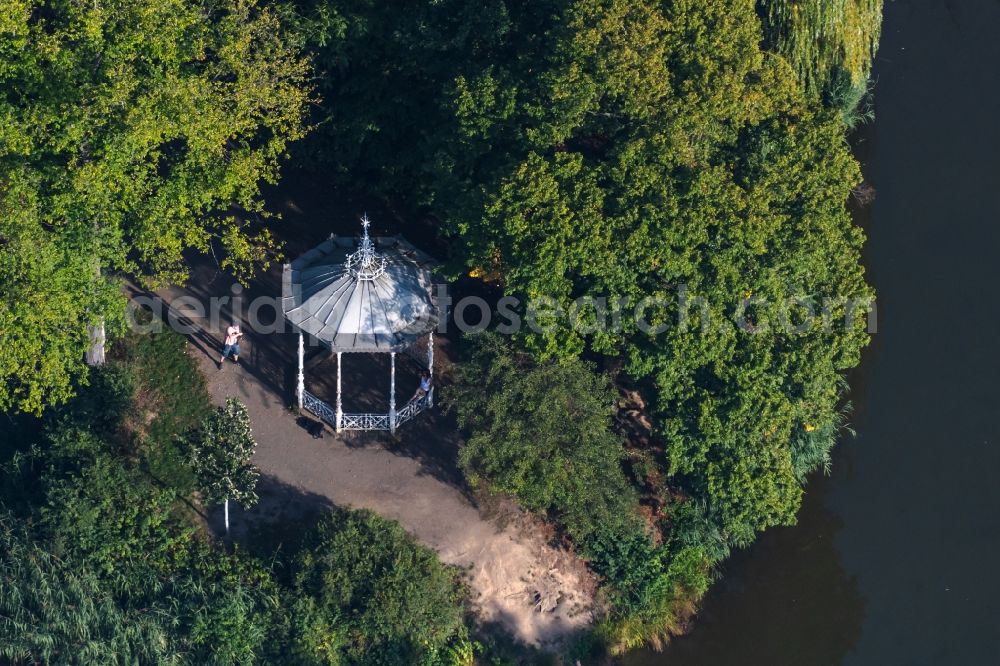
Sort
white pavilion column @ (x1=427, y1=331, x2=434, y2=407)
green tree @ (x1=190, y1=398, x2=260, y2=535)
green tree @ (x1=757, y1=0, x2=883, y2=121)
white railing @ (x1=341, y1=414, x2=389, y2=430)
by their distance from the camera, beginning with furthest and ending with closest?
green tree @ (x1=757, y1=0, x2=883, y2=121) → white pavilion column @ (x1=427, y1=331, x2=434, y2=407) → white railing @ (x1=341, y1=414, x2=389, y2=430) → green tree @ (x1=190, y1=398, x2=260, y2=535)

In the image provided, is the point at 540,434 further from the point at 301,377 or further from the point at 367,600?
the point at 301,377

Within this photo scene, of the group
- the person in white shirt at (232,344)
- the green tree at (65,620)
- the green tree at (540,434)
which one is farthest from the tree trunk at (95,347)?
the green tree at (540,434)

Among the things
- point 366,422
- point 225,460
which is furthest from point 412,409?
point 225,460

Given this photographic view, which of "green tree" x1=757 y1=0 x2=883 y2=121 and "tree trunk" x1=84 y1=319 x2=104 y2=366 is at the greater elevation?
"green tree" x1=757 y1=0 x2=883 y2=121

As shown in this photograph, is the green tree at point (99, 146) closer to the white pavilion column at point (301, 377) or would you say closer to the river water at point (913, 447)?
the white pavilion column at point (301, 377)

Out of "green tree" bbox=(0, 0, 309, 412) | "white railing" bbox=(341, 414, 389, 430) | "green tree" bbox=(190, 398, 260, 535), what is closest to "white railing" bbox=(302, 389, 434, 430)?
"white railing" bbox=(341, 414, 389, 430)

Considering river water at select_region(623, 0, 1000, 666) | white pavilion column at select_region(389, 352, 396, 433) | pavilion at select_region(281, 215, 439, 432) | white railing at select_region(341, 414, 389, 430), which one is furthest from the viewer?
river water at select_region(623, 0, 1000, 666)

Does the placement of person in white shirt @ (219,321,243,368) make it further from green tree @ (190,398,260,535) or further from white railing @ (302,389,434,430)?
green tree @ (190,398,260,535)

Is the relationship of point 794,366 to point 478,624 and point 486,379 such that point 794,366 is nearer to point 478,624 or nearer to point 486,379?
point 486,379
